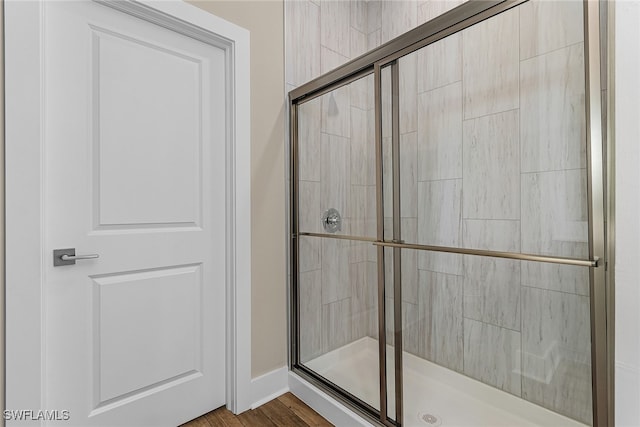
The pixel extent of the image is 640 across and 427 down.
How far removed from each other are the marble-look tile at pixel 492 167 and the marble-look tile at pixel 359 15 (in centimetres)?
145

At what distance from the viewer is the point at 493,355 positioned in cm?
145

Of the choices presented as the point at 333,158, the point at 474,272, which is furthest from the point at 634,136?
the point at 333,158

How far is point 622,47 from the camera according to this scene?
0.87 metres

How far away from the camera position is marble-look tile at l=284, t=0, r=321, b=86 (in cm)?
191

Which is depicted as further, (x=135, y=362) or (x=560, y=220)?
(x=135, y=362)

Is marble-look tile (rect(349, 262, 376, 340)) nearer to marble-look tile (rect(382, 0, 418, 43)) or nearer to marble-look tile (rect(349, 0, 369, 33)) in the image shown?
marble-look tile (rect(382, 0, 418, 43))

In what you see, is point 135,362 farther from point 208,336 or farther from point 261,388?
point 261,388

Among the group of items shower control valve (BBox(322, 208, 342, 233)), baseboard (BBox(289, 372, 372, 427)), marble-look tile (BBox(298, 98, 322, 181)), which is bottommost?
baseboard (BBox(289, 372, 372, 427))

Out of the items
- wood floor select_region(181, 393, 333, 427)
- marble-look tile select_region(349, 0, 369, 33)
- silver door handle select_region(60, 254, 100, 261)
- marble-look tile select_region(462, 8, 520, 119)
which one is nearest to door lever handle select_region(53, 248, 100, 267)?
silver door handle select_region(60, 254, 100, 261)

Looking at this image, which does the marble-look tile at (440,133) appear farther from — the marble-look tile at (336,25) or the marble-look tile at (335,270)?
the marble-look tile at (336,25)

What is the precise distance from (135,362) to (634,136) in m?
1.90

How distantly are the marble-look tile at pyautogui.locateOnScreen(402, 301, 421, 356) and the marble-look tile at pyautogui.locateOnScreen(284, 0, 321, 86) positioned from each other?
1.37 meters

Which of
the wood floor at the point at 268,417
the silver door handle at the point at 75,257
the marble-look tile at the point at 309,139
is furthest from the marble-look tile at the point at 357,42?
the wood floor at the point at 268,417

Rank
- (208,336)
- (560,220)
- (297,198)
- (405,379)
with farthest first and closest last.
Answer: (297,198), (208,336), (405,379), (560,220)
